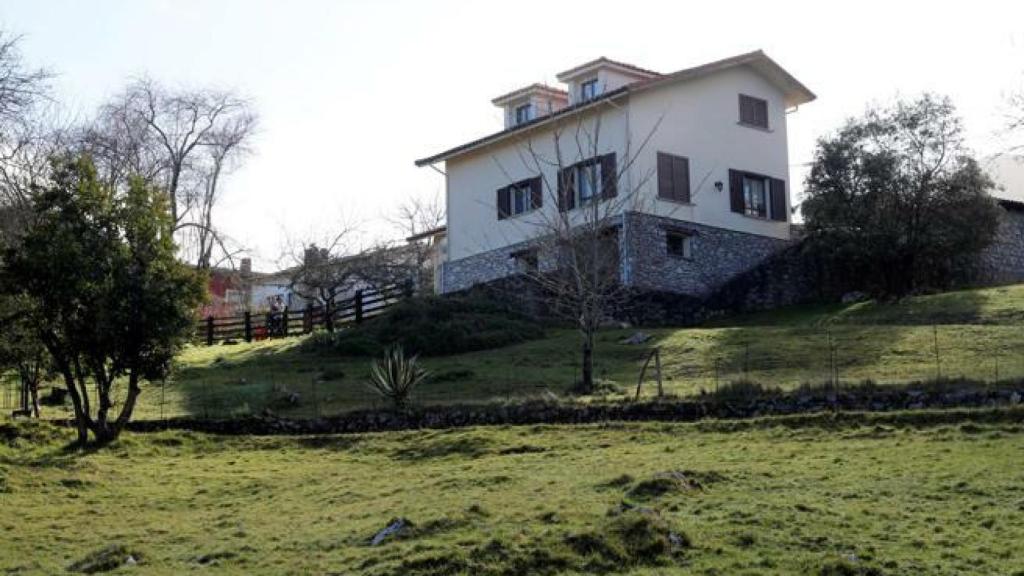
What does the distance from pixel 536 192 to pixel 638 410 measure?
20331 millimetres

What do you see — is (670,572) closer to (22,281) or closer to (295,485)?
(295,485)

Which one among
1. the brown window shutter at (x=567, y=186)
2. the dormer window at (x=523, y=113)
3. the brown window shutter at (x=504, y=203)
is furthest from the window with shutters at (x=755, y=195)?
the dormer window at (x=523, y=113)

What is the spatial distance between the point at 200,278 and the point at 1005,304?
72.6 feet

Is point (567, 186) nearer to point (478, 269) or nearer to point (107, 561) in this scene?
point (478, 269)

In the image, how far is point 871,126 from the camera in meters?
42.8

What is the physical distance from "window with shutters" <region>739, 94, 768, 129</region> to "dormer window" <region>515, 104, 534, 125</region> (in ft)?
25.8

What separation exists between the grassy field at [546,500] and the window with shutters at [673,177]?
735 inches

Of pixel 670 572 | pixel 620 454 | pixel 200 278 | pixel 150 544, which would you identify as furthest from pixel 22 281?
pixel 670 572

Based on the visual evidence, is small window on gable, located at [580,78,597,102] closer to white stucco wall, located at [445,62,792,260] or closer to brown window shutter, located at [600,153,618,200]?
white stucco wall, located at [445,62,792,260]

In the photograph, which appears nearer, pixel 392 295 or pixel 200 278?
pixel 200 278

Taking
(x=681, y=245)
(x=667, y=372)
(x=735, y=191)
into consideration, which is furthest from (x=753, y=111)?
(x=667, y=372)

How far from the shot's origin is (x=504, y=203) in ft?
153

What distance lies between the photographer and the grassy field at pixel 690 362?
28.0m

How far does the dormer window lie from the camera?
48938mm
